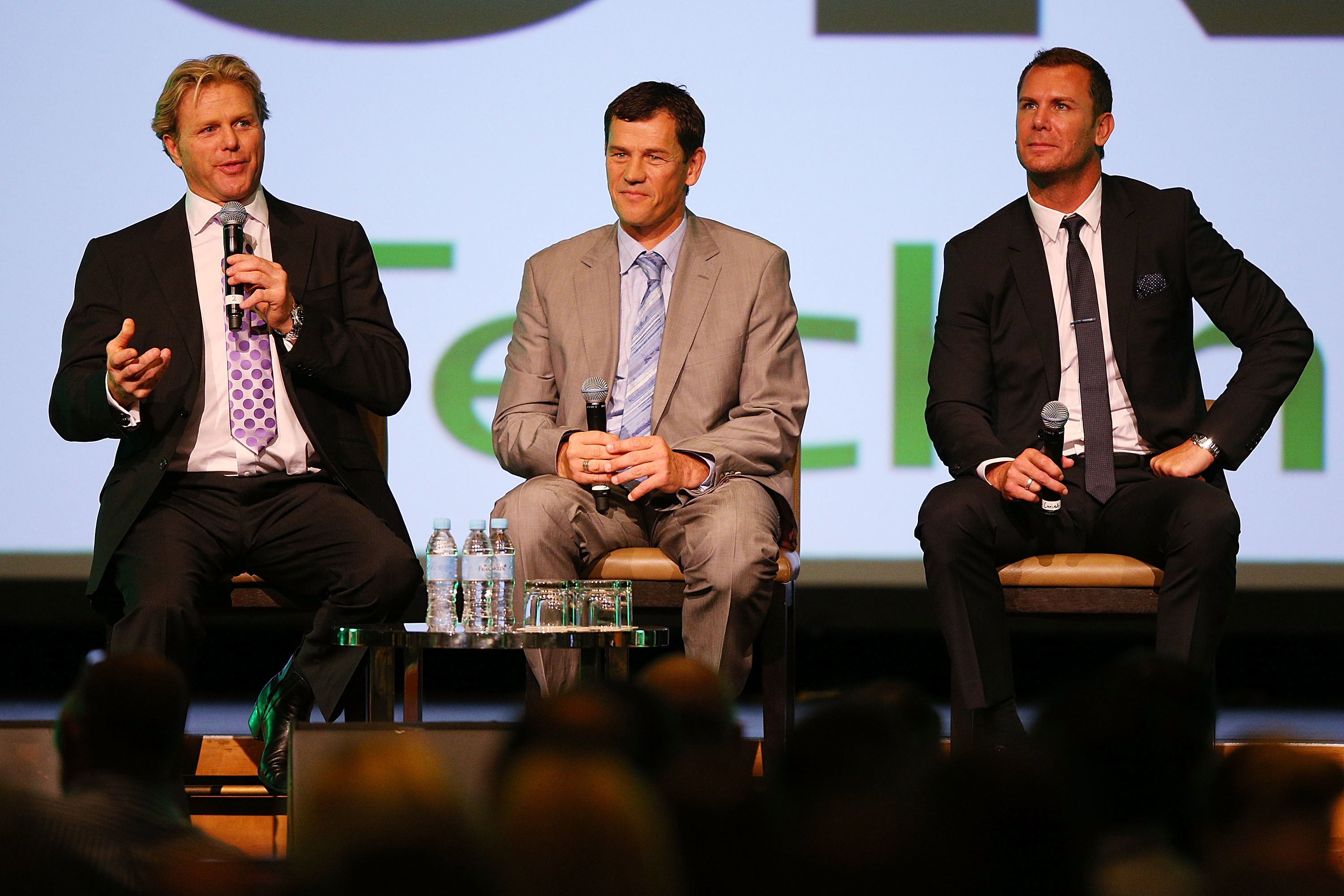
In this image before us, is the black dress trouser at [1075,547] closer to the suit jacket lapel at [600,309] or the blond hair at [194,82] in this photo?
the suit jacket lapel at [600,309]

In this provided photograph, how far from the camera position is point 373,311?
10.9ft

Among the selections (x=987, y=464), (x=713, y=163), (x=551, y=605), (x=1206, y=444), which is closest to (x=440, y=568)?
(x=551, y=605)

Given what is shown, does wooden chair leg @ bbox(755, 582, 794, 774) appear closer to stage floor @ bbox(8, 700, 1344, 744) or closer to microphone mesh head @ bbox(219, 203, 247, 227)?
stage floor @ bbox(8, 700, 1344, 744)

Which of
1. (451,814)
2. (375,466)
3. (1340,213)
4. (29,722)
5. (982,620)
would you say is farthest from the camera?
(1340,213)

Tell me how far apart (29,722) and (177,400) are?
0.91 meters

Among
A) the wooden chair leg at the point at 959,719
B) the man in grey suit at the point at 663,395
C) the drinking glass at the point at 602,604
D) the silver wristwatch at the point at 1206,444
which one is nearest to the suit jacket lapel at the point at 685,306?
the man in grey suit at the point at 663,395

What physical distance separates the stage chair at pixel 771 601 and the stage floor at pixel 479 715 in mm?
374

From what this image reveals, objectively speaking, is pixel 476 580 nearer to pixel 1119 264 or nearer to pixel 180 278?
pixel 180 278

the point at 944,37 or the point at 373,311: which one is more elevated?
the point at 944,37

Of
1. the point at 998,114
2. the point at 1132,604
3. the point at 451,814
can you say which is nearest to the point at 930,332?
the point at 998,114

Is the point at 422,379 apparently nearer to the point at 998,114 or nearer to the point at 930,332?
the point at 930,332

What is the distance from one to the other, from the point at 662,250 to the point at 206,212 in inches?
38.9

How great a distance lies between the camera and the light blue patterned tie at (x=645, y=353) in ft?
10.7

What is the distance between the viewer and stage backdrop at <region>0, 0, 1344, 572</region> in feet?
13.4
